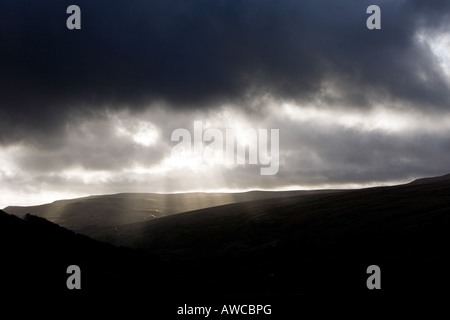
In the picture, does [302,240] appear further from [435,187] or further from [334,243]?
[435,187]

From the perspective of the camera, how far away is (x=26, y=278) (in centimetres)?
2180

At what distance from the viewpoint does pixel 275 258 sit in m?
60.6

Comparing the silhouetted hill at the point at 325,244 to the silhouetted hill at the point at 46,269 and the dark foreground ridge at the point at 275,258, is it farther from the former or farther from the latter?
the silhouetted hill at the point at 46,269

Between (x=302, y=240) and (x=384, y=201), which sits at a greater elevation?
(x=384, y=201)

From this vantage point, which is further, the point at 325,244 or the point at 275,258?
the point at 325,244

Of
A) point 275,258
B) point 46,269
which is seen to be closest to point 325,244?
point 275,258

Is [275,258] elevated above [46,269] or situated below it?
below

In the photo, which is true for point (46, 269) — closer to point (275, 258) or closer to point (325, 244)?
point (275, 258)

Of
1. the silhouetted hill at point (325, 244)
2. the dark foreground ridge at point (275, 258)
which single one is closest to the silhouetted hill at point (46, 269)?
the dark foreground ridge at point (275, 258)

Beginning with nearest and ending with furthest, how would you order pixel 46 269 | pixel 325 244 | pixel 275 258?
pixel 46 269, pixel 275 258, pixel 325 244

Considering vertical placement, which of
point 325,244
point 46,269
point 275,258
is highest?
point 46,269

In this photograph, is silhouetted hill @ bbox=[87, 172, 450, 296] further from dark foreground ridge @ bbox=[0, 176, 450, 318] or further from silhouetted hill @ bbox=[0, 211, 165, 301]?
silhouetted hill @ bbox=[0, 211, 165, 301]
